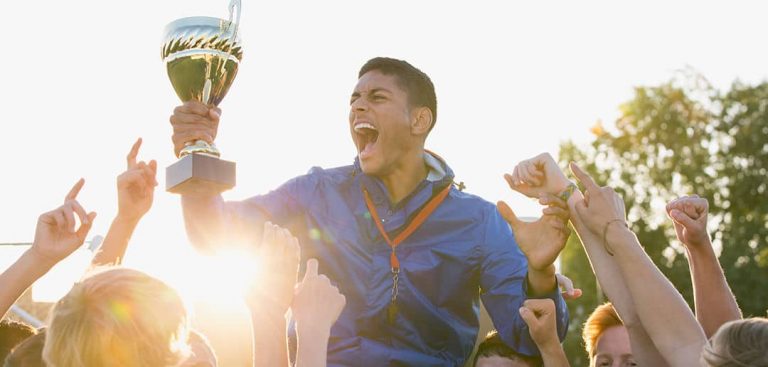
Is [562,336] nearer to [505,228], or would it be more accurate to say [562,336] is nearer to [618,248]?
[505,228]

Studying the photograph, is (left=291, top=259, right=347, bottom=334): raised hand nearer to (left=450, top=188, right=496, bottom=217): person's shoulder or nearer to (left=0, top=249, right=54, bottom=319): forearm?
(left=0, top=249, right=54, bottom=319): forearm

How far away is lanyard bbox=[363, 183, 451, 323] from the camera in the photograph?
15.9 ft

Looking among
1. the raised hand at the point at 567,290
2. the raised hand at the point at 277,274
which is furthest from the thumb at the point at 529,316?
the raised hand at the point at 277,274

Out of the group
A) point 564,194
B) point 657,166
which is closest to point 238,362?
point 564,194

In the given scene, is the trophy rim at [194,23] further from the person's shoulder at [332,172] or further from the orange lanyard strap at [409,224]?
the orange lanyard strap at [409,224]

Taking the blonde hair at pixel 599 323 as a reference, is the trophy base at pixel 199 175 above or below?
above

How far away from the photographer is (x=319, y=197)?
5.19 m

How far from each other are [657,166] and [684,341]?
1225 inches

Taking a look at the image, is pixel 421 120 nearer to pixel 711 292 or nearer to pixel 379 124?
pixel 379 124

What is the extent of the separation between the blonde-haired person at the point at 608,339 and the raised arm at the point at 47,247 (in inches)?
105

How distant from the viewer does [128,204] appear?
4.34 metres

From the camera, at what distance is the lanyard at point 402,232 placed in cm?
486

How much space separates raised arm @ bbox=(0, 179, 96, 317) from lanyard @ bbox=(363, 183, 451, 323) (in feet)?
4.65

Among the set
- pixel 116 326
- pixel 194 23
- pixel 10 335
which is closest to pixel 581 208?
pixel 194 23
